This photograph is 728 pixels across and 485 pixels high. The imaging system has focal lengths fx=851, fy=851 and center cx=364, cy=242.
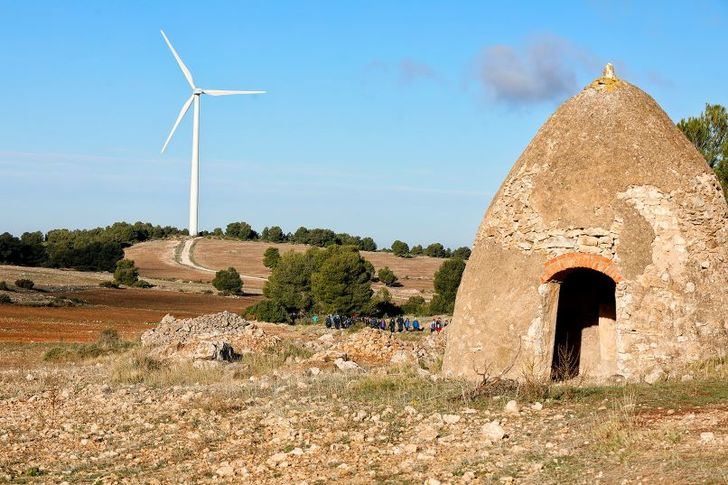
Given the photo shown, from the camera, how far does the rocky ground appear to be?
766 centimetres

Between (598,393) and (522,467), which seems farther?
(598,393)

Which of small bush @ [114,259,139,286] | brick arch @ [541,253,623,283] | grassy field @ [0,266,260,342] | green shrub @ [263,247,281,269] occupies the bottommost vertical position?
grassy field @ [0,266,260,342]

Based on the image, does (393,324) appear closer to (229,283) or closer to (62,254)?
(229,283)

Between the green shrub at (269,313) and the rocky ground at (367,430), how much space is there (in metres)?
29.3

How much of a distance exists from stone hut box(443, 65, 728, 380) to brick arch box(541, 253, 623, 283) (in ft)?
0.05

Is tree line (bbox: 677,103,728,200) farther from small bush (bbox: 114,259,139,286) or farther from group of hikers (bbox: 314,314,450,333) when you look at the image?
small bush (bbox: 114,259,139,286)

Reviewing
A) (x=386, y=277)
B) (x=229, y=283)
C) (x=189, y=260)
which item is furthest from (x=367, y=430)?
(x=189, y=260)

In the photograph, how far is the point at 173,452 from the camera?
31.2 feet

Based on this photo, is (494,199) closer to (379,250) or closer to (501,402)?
(501,402)

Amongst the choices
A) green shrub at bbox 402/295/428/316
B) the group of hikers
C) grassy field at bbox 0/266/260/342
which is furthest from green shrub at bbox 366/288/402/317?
grassy field at bbox 0/266/260/342

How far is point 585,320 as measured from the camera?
581 inches

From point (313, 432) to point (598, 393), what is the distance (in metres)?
3.57

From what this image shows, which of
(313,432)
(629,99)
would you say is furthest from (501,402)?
(629,99)

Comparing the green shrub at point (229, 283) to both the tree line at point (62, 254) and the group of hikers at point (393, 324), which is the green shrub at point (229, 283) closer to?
the tree line at point (62, 254)
